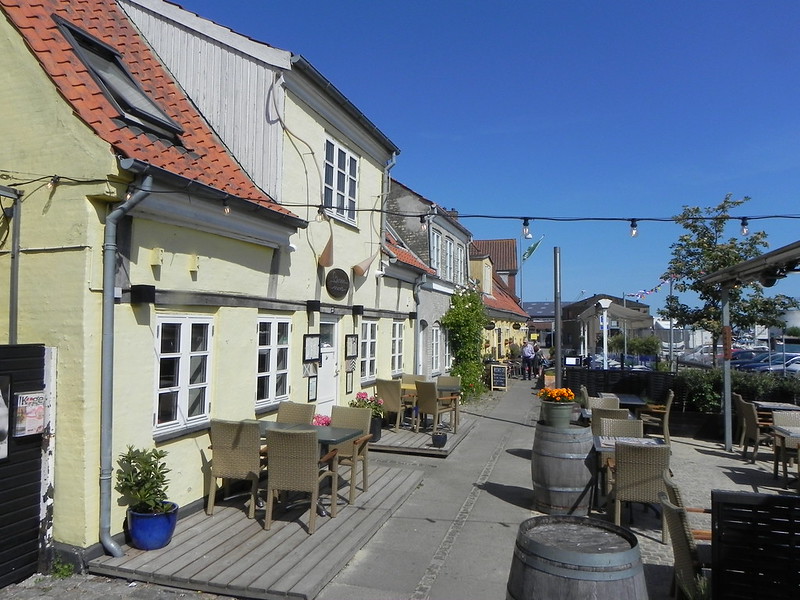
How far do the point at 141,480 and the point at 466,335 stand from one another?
1340cm

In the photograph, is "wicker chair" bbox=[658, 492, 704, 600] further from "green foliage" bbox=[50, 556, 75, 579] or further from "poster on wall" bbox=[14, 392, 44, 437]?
"poster on wall" bbox=[14, 392, 44, 437]

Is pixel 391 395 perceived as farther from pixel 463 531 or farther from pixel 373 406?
pixel 463 531

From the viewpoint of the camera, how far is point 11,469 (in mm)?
4898

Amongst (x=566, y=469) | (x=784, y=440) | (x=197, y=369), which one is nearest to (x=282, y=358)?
(x=197, y=369)

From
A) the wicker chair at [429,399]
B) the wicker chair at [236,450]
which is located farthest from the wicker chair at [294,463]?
the wicker chair at [429,399]

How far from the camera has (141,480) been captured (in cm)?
533

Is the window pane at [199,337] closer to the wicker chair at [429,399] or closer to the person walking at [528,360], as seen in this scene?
the wicker chair at [429,399]

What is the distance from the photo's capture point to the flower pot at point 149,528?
534 cm

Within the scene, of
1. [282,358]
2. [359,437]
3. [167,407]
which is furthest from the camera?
[282,358]

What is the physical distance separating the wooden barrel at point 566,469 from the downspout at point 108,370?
4309 millimetres

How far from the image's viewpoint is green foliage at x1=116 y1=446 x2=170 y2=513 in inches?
209

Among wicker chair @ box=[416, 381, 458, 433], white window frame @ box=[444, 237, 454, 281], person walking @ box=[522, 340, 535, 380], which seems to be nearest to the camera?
wicker chair @ box=[416, 381, 458, 433]

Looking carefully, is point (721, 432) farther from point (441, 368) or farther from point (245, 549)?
point (245, 549)

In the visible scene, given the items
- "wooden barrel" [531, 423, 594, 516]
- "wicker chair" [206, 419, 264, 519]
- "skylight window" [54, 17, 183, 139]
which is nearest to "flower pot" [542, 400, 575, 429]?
"wooden barrel" [531, 423, 594, 516]
